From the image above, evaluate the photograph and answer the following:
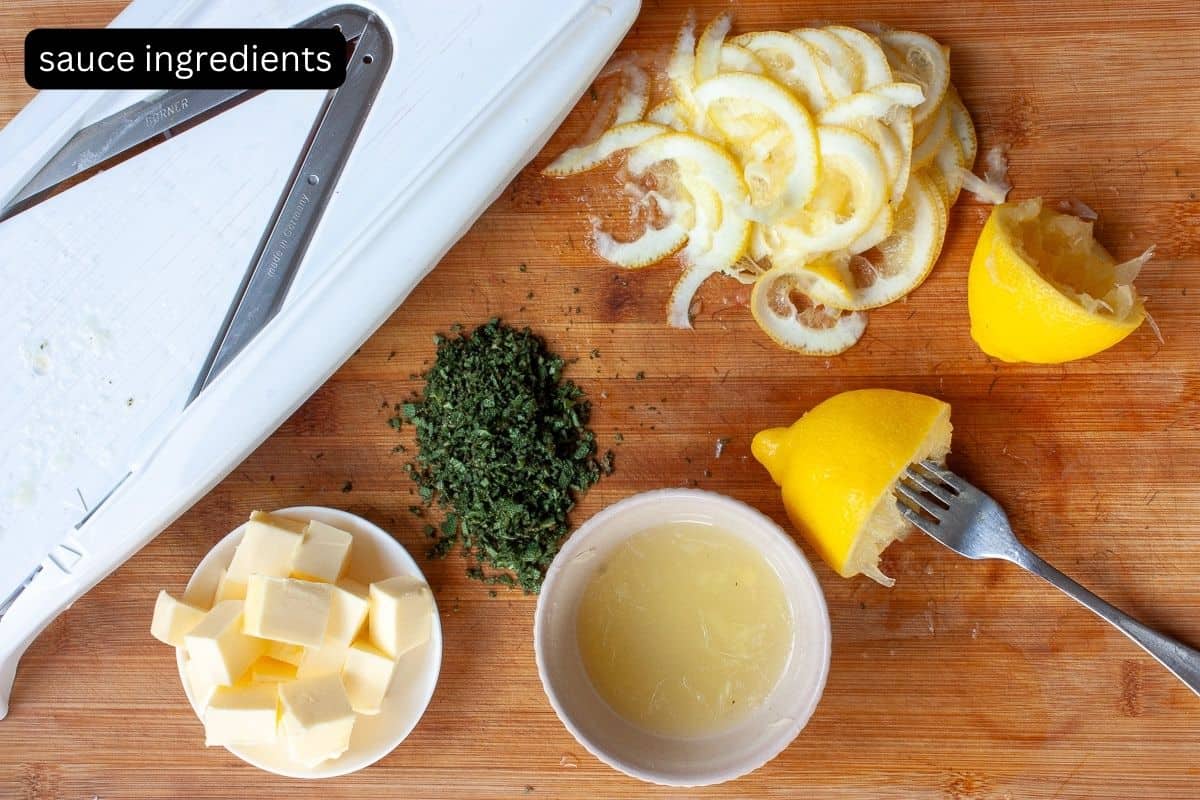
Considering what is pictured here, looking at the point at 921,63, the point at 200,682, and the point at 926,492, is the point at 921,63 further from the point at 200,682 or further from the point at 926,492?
the point at 200,682

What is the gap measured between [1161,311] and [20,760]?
2256 mm

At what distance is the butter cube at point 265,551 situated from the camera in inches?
55.1

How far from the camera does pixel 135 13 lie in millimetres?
1430

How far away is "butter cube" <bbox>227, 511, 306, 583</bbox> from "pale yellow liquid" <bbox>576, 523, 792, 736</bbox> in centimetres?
49

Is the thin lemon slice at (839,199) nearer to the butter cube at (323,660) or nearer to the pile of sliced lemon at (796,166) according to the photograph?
the pile of sliced lemon at (796,166)

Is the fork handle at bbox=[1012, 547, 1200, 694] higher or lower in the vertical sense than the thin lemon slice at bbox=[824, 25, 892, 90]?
lower

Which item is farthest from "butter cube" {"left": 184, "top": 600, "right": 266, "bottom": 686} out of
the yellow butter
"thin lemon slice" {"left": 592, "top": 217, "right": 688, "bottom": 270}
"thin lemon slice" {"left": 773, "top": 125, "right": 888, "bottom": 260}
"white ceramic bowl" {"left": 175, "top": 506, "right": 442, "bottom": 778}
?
"thin lemon slice" {"left": 773, "top": 125, "right": 888, "bottom": 260}

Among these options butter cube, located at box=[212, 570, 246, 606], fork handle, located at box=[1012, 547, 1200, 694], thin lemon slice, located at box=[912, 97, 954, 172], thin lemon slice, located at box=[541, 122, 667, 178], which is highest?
thin lemon slice, located at box=[541, 122, 667, 178]

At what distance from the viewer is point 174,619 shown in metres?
1.41

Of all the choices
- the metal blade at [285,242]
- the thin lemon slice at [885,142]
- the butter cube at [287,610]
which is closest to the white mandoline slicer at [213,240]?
the metal blade at [285,242]

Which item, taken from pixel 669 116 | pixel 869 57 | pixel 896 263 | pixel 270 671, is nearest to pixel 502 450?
pixel 270 671

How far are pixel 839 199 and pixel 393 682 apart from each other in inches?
44.3

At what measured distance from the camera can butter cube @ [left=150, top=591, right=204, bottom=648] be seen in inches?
55.7

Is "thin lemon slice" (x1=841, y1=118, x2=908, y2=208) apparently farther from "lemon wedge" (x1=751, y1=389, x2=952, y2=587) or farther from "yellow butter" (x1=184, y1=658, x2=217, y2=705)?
"yellow butter" (x1=184, y1=658, x2=217, y2=705)
